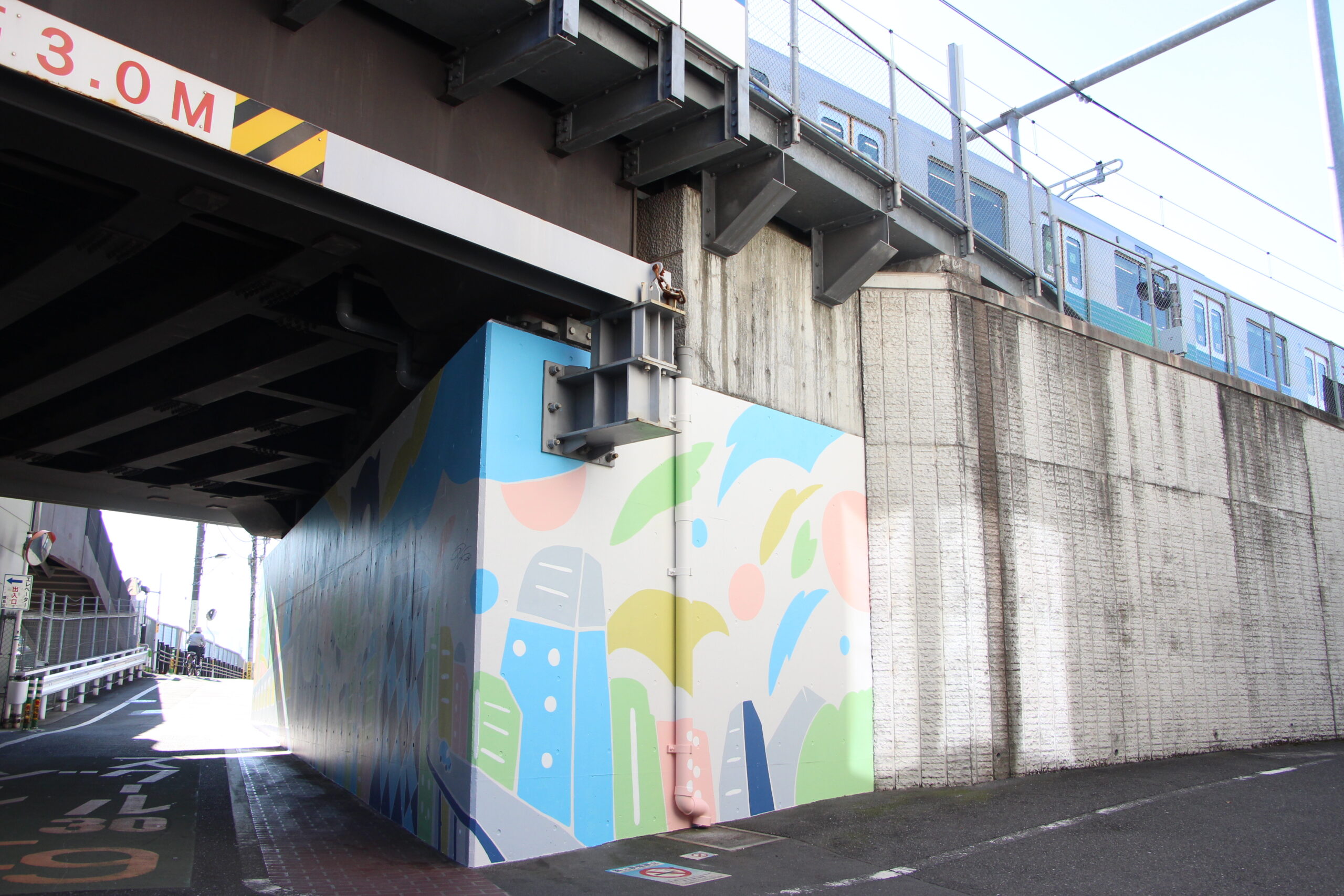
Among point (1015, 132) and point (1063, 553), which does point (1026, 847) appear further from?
point (1015, 132)

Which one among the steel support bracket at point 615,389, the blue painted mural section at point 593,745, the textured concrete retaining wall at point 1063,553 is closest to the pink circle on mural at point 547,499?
the steel support bracket at point 615,389

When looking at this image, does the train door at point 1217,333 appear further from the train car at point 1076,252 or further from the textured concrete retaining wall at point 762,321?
the textured concrete retaining wall at point 762,321

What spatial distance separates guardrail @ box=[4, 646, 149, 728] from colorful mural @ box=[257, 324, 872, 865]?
12.2m

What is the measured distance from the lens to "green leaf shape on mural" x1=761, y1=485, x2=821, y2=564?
9578 millimetres

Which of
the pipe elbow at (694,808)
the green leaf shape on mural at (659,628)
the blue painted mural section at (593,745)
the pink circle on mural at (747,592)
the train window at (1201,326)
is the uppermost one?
the train window at (1201,326)

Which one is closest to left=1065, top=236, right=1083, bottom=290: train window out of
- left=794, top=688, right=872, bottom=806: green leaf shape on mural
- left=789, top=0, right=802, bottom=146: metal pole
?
left=789, top=0, right=802, bottom=146: metal pole

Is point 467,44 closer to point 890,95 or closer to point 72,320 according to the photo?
point 890,95

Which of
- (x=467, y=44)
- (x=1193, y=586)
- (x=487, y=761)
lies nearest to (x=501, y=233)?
(x=467, y=44)

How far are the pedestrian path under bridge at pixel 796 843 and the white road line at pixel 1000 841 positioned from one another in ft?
0.08

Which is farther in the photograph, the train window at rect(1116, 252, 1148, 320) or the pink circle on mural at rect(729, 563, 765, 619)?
the train window at rect(1116, 252, 1148, 320)

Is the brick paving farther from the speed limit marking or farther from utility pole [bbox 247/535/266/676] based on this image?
utility pole [bbox 247/535/266/676]

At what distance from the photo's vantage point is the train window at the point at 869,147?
424 inches

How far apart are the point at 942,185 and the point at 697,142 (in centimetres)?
555

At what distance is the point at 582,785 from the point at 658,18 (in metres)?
6.55
